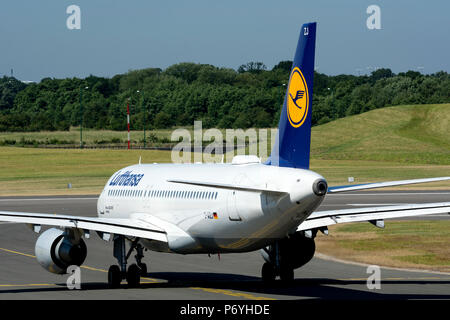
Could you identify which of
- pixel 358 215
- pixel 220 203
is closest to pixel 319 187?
pixel 220 203

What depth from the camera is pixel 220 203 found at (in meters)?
27.1

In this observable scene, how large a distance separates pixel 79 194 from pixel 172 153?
2110 inches

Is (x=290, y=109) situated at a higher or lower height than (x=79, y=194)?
higher

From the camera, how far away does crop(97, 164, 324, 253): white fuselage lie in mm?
24391

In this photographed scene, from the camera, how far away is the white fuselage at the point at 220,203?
24.4m

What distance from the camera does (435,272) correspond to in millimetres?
33438

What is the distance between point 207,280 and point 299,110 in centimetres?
1020

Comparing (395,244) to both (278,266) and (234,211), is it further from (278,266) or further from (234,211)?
(234,211)

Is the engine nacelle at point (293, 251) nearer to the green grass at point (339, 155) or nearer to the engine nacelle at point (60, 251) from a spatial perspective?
the engine nacelle at point (60, 251)

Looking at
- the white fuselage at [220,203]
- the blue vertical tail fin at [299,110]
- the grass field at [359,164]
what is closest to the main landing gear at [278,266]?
the white fuselage at [220,203]

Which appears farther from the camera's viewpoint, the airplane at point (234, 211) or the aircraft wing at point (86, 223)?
the aircraft wing at point (86, 223)

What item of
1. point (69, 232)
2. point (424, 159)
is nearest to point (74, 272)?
point (69, 232)

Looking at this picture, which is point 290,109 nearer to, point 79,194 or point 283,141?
point 283,141

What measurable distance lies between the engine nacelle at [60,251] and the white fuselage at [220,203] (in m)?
2.86
